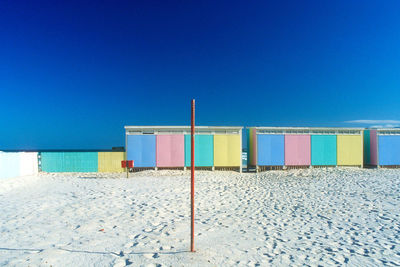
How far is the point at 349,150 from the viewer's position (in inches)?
563

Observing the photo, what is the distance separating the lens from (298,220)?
5.16 metres

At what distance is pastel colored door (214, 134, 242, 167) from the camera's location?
13328 millimetres

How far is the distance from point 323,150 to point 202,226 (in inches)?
462

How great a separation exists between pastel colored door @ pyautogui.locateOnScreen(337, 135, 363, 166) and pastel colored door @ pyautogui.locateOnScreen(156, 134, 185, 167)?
9.11 meters

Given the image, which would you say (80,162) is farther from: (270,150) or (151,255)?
(151,255)

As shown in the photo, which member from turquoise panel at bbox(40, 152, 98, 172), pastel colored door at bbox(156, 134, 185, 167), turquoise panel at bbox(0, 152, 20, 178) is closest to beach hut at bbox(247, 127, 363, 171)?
pastel colored door at bbox(156, 134, 185, 167)

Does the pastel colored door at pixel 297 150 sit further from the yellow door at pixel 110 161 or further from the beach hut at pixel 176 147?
the yellow door at pixel 110 161

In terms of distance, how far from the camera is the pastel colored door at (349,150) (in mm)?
14240

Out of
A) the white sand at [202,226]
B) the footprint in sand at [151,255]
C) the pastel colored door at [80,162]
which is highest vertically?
the pastel colored door at [80,162]

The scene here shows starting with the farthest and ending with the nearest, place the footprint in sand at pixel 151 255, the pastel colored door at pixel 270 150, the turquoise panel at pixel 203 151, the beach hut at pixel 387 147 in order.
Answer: the beach hut at pixel 387 147 → the pastel colored door at pixel 270 150 → the turquoise panel at pixel 203 151 → the footprint in sand at pixel 151 255

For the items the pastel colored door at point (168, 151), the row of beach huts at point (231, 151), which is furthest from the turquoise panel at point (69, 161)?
the pastel colored door at point (168, 151)

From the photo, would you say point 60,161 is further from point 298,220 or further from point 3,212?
point 298,220

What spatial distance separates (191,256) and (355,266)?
2114mm

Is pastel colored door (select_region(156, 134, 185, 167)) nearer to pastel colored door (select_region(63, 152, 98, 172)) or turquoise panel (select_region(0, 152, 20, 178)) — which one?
pastel colored door (select_region(63, 152, 98, 172))
